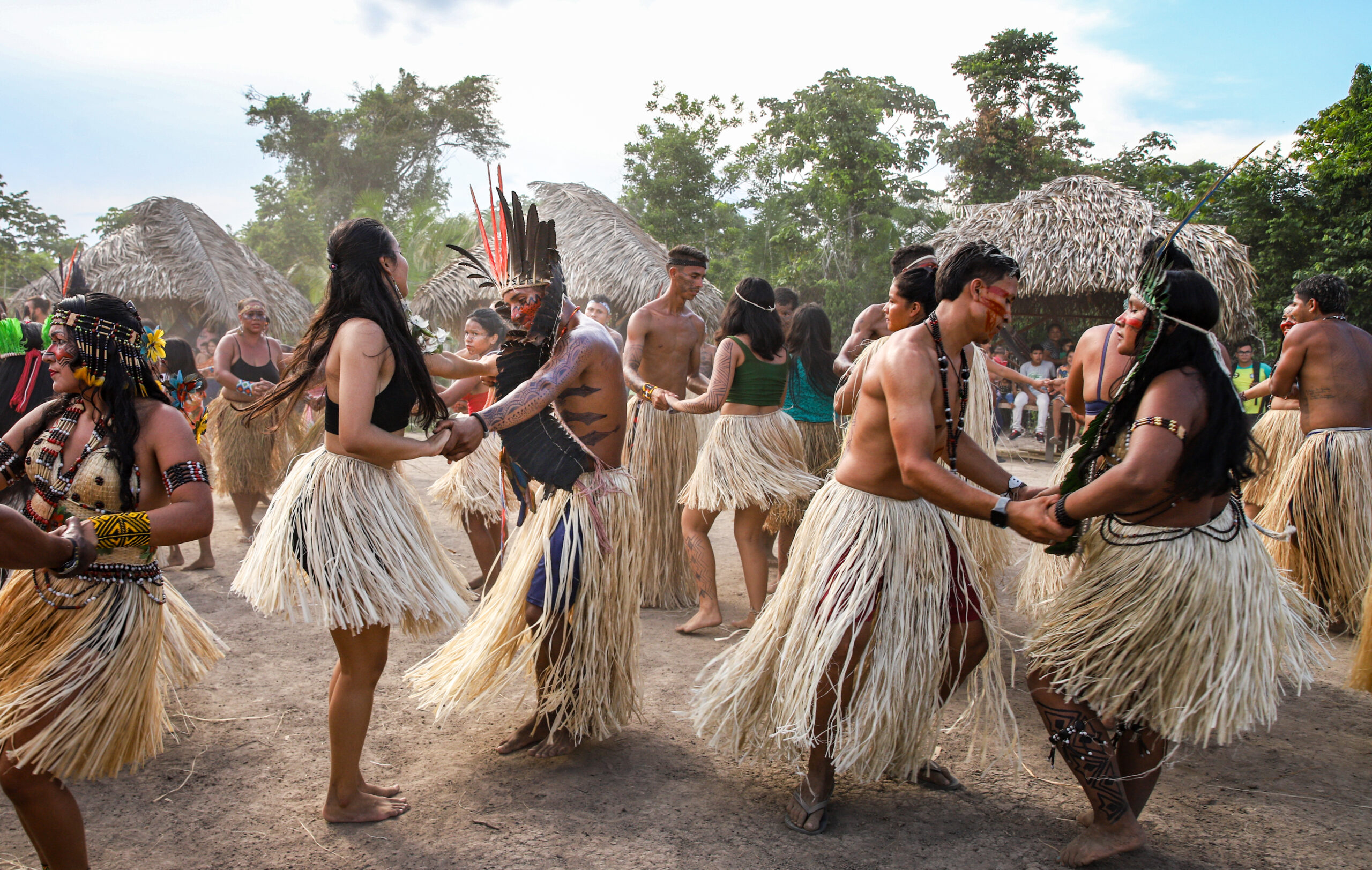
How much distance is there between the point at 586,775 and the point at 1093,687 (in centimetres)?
158

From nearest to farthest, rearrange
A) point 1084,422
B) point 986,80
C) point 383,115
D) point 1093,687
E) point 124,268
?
point 1093,687, point 1084,422, point 124,268, point 986,80, point 383,115

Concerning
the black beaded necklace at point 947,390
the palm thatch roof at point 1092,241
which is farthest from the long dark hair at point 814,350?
the palm thatch roof at point 1092,241

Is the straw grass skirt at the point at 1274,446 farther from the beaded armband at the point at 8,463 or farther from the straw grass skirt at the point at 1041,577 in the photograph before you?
the beaded armband at the point at 8,463

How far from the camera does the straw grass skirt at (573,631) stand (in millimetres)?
2842

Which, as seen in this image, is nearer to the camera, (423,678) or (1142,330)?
(1142,330)

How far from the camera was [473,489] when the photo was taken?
514 cm

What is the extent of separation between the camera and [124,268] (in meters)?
16.0

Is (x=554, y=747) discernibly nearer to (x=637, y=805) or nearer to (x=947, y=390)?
(x=637, y=805)

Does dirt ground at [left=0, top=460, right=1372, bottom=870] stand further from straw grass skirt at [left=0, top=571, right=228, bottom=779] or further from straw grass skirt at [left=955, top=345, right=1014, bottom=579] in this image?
straw grass skirt at [left=955, top=345, right=1014, bottom=579]

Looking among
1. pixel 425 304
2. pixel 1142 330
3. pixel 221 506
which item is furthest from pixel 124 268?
pixel 1142 330

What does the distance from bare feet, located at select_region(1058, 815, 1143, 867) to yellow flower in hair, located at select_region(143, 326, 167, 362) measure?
9.23 feet

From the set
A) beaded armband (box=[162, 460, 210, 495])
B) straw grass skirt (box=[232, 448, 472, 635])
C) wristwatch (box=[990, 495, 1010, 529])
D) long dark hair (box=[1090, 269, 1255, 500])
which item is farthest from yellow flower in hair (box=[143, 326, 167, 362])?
long dark hair (box=[1090, 269, 1255, 500])

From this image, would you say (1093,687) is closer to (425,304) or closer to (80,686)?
(80,686)

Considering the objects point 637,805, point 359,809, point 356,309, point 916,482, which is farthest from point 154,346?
point 916,482
